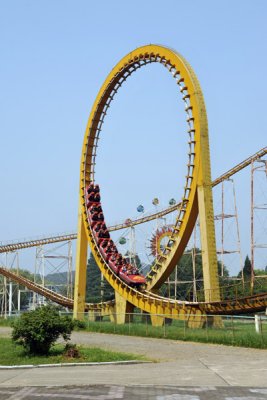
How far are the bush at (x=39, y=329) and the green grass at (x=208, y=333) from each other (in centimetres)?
567

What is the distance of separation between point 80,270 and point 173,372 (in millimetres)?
26450

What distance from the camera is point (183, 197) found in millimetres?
30219

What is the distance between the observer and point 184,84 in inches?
1228

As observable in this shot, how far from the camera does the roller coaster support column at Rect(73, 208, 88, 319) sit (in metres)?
38.2

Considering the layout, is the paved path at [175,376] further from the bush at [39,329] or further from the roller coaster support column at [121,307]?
the roller coaster support column at [121,307]

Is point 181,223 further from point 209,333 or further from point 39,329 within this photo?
point 39,329

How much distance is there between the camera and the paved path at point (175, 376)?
9906 mm

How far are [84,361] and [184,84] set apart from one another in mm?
19839

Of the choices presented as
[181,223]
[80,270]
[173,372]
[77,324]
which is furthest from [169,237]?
[173,372]

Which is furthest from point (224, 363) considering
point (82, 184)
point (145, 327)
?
point (82, 184)

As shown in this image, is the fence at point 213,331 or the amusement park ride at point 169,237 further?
the amusement park ride at point 169,237

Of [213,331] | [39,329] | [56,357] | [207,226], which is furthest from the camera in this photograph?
[207,226]

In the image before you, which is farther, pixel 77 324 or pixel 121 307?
pixel 121 307

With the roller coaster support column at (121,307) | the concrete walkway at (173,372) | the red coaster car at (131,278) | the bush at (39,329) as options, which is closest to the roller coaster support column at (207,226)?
the red coaster car at (131,278)
